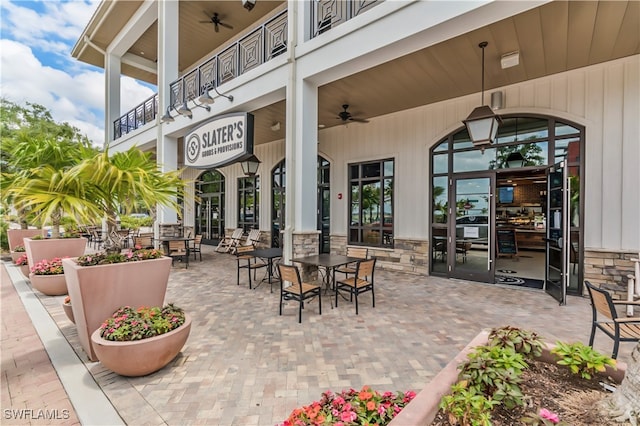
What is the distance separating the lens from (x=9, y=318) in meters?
4.18

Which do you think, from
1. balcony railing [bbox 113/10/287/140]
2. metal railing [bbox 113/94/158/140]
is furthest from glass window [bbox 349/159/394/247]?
metal railing [bbox 113/94/158/140]

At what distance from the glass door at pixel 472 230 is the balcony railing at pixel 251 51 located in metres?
4.04

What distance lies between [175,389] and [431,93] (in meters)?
6.53

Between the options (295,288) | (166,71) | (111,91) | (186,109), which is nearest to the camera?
(295,288)

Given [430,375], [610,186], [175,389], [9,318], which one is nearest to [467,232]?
[610,186]

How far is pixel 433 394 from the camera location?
141cm

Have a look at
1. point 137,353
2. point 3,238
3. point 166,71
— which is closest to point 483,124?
point 137,353

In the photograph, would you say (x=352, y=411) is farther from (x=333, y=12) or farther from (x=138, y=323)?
(x=333, y=12)

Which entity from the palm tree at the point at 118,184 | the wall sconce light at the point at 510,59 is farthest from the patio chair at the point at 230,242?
the wall sconce light at the point at 510,59

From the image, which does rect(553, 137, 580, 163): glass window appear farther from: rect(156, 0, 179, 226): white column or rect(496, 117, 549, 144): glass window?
rect(156, 0, 179, 226): white column

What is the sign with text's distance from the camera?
18.8 feet

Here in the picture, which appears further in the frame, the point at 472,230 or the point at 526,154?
the point at 472,230

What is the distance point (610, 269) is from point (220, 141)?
7573mm

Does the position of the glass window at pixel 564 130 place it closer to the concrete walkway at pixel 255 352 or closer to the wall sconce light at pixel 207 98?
the concrete walkway at pixel 255 352
